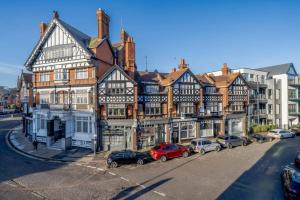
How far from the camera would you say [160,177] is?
17.0 meters

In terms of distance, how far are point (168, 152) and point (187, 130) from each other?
9529 mm

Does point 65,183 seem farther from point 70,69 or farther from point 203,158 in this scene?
point 70,69

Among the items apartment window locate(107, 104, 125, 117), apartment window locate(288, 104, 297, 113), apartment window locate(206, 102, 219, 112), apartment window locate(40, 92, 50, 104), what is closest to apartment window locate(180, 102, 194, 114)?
apartment window locate(206, 102, 219, 112)

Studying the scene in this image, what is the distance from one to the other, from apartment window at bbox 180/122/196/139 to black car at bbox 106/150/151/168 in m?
10.9

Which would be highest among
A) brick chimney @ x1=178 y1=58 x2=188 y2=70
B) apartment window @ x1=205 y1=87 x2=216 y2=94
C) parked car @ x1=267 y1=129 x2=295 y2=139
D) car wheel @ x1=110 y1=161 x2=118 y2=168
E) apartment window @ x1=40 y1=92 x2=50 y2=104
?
brick chimney @ x1=178 y1=58 x2=188 y2=70

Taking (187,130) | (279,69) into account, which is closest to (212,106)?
(187,130)

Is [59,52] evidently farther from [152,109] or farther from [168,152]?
[168,152]

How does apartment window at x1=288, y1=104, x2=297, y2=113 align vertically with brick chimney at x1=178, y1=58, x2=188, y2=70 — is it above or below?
below

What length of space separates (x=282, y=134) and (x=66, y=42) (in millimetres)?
37510

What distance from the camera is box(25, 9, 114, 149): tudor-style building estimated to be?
26.8 meters

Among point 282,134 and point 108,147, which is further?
point 282,134

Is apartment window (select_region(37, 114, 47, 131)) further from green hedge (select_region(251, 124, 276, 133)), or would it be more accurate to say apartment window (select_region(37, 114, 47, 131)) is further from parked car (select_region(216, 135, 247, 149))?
green hedge (select_region(251, 124, 276, 133))

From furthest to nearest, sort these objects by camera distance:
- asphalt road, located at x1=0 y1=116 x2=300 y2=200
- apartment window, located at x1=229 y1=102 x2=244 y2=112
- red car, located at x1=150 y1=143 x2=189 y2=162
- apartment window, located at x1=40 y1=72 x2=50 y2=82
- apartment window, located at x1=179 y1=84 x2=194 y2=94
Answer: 1. apartment window, located at x1=229 y1=102 x2=244 y2=112
2. apartment window, located at x1=179 y1=84 x2=194 y2=94
3. apartment window, located at x1=40 y1=72 x2=50 y2=82
4. red car, located at x1=150 y1=143 x2=189 y2=162
5. asphalt road, located at x1=0 y1=116 x2=300 y2=200

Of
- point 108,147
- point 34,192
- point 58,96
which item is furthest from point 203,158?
point 58,96
